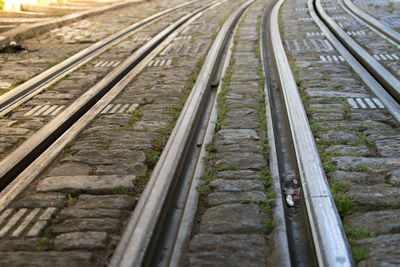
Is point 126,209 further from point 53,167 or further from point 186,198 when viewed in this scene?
point 53,167

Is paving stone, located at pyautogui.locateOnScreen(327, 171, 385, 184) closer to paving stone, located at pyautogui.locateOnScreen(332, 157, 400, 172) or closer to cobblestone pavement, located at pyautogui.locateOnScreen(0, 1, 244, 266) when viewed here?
paving stone, located at pyautogui.locateOnScreen(332, 157, 400, 172)

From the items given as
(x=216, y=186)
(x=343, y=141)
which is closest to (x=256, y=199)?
(x=216, y=186)

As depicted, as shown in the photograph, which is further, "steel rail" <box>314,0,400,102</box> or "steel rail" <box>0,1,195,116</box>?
"steel rail" <box>0,1,195,116</box>

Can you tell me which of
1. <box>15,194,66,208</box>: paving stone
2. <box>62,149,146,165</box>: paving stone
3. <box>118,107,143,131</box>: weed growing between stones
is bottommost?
<box>15,194,66,208</box>: paving stone

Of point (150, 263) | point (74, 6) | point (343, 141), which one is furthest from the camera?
point (74, 6)

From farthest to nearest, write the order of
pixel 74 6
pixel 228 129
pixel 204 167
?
1. pixel 74 6
2. pixel 228 129
3. pixel 204 167

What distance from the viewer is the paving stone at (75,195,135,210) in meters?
2.74

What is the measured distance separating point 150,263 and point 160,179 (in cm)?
89

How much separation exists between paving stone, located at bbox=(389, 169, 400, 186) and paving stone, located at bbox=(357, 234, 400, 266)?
0.70m

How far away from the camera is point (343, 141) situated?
367 centimetres

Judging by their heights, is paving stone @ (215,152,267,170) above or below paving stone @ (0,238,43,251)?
above

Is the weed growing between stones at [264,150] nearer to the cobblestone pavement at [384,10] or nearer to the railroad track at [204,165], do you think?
the railroad track at [204,165]

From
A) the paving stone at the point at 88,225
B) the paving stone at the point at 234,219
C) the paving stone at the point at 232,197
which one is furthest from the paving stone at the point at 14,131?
the paving stone at the point at 234,219

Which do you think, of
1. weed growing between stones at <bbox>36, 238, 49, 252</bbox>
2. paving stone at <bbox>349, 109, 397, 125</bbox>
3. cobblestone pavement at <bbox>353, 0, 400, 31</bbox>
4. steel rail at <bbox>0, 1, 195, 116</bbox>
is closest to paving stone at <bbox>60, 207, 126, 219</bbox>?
weed growing between stones at <bbox>36, 238, 49, 252</bbox>
